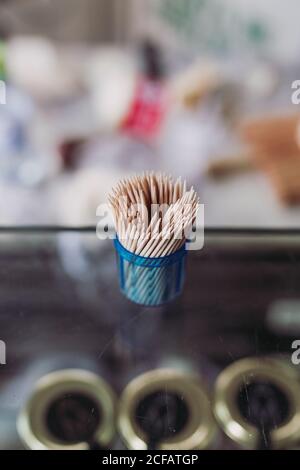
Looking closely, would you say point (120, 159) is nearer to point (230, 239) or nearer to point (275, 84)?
point (230, 239)

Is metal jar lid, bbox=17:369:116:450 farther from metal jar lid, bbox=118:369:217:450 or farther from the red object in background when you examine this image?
the red object in background

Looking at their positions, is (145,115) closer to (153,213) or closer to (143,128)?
(143,128)

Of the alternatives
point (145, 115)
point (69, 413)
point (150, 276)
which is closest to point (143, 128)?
point (145, 115)

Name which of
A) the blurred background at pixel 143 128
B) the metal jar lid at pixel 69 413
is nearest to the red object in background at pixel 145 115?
the blurred background at pixel 143 128

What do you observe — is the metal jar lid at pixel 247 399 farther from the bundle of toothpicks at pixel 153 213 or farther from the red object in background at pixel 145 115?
the red object in background at pixel 145 115

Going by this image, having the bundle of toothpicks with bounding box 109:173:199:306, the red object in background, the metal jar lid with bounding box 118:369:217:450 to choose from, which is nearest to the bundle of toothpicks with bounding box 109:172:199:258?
the bundle of toothpicks with bounding box 109:173:199:306
